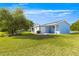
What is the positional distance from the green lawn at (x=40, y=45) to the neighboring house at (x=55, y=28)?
91 millimetres

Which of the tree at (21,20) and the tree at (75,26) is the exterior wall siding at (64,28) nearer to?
the tree at (75,26)

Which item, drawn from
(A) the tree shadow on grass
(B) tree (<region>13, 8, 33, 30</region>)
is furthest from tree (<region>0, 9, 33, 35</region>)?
(A) the tree shadow on grass

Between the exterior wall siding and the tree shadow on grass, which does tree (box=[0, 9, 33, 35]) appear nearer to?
the tree shadow on grass

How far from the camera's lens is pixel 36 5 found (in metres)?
7.62

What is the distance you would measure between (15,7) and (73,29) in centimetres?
113

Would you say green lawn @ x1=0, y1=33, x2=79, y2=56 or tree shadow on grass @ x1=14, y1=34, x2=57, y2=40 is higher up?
tree shadow on grass @ x1=14, y1=34, x2=57, y2=40

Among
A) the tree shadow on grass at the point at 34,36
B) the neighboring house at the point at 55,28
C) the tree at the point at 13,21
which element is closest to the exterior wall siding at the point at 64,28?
the neighboring house at the point at 55,28

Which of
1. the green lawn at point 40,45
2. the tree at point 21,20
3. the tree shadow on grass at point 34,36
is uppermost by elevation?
the tree at point 21,20

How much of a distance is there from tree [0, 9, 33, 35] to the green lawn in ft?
0.50

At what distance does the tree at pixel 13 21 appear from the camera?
7742 millimetres

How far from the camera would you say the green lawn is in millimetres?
7652

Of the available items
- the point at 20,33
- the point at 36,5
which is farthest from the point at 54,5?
the point at 20,33

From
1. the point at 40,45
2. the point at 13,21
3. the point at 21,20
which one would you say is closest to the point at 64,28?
the point at 40,45

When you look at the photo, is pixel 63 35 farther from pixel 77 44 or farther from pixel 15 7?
pixel 15 7
